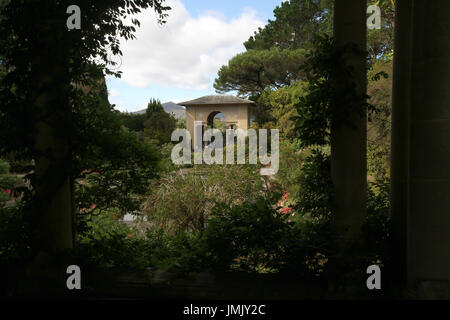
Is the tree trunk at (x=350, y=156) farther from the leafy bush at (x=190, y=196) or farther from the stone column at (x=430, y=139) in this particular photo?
the leafy bush at (x=190, y=196)

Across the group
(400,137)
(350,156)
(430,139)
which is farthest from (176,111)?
(430,139)

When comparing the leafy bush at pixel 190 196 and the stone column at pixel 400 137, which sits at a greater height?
the stone column at pixel 400 137

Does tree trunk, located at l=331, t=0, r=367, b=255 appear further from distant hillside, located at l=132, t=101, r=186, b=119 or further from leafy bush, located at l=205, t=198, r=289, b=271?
distant hillside, located at l=132, t=101, r=186, b=119

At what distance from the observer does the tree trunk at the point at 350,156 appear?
216 centimetres

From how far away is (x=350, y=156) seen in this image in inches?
86.1

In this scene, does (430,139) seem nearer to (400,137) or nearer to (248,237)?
(400,137)

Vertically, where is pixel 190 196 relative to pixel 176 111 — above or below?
below

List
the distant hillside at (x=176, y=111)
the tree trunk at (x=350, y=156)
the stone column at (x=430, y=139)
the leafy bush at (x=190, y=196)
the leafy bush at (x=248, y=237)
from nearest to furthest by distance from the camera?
the stone column at (x=430, y=139) → the tree trunk at (x=350, y=156) → the leafy bush at (x=248, y=237) → the leafy bush at (x=190, y=196) → the distant hillside at (x=176, y=111)

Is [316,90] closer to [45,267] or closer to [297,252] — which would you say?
[297,252]

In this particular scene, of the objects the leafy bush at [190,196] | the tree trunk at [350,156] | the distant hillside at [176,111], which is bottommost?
the leafy bush at [190,196]

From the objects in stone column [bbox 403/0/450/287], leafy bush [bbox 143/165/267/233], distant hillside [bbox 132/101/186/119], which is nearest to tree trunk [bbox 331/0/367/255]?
stone column [bbox 403/0/450/287]

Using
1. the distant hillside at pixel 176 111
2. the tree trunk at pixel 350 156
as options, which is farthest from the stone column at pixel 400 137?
the distant hillside at pixel 176 111

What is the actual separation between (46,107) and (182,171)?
4059mm

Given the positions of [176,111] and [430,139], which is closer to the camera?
[430,139]
